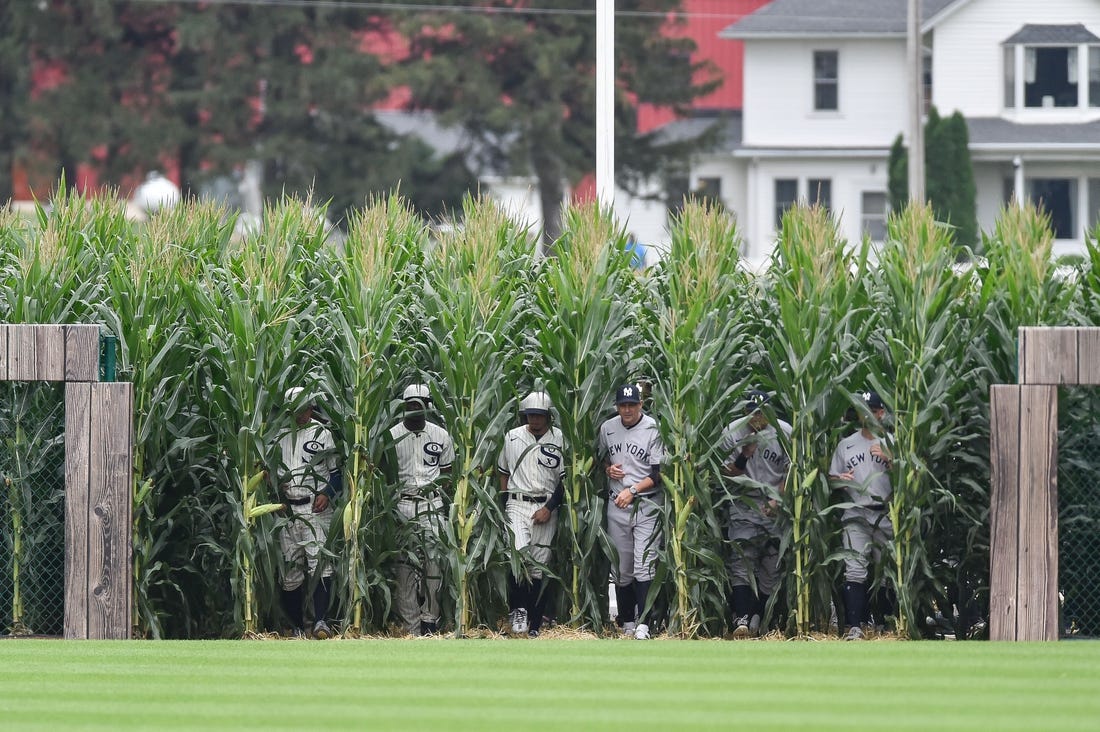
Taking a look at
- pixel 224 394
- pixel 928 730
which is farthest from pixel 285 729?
pixel 224 394

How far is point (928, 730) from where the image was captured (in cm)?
806

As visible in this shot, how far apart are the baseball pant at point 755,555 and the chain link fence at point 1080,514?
1850 mm

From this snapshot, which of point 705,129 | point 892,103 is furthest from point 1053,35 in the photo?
point 705,129

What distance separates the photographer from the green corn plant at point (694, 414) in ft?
37.2

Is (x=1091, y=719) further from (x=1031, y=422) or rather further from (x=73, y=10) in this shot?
(x=73, y=10)

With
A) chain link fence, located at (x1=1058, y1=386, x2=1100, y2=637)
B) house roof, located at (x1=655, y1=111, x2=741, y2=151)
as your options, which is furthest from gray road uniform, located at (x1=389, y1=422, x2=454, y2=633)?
house roof, located at (x1=655, y1=111, x2=741, y2=151)

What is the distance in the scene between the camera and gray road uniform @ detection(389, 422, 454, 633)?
11.6 metres

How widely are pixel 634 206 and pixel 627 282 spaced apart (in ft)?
126

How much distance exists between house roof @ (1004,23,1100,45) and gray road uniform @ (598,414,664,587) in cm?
3653

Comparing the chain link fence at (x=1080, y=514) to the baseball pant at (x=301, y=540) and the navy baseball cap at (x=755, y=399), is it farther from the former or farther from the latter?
the baseball pant at (x=301, y=540)

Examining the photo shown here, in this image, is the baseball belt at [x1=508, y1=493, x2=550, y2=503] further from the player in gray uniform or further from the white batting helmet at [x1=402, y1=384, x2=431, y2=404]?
the player in gray uniform

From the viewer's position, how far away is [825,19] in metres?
47.1

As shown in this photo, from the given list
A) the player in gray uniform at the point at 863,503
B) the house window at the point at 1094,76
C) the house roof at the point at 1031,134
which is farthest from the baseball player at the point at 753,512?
the house window at the point at 1094,76

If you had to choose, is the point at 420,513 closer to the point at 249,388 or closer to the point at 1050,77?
the point at 249,388
